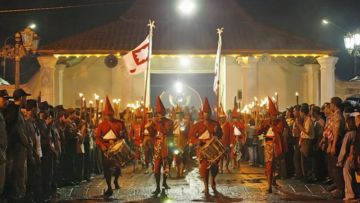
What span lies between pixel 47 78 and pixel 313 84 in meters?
12.1

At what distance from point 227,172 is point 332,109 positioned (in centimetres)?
626

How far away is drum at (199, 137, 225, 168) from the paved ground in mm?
826

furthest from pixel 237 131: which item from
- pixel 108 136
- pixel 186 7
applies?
pixel 186 7

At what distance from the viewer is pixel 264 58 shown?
28.9 meters

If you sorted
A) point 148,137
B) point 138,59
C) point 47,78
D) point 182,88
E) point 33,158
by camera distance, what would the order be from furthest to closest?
1. point 182,88
2. point 47,78
3. point 138,59
4. point 148,137
5. point 33,158

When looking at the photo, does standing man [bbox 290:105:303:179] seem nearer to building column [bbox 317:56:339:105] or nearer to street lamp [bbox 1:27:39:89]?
street lamp [bbox 1:27:39:89]

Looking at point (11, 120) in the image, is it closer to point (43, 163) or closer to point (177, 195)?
point (43, 163)

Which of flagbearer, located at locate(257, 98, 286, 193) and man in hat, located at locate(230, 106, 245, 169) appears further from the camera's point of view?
man in hat, located at locate(230, 106, 245, 169)

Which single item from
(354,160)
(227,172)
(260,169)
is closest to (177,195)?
(354,160)

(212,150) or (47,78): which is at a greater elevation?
(47,78)

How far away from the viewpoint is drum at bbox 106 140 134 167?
13.9 metres

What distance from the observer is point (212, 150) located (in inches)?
556

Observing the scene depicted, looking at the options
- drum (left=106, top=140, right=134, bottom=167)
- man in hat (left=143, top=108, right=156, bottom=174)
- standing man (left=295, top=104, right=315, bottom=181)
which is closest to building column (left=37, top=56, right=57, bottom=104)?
man in hat (left=143, top=108, right=156, bottom=174)

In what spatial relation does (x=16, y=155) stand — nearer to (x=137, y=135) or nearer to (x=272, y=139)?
(x=272, y=139)
